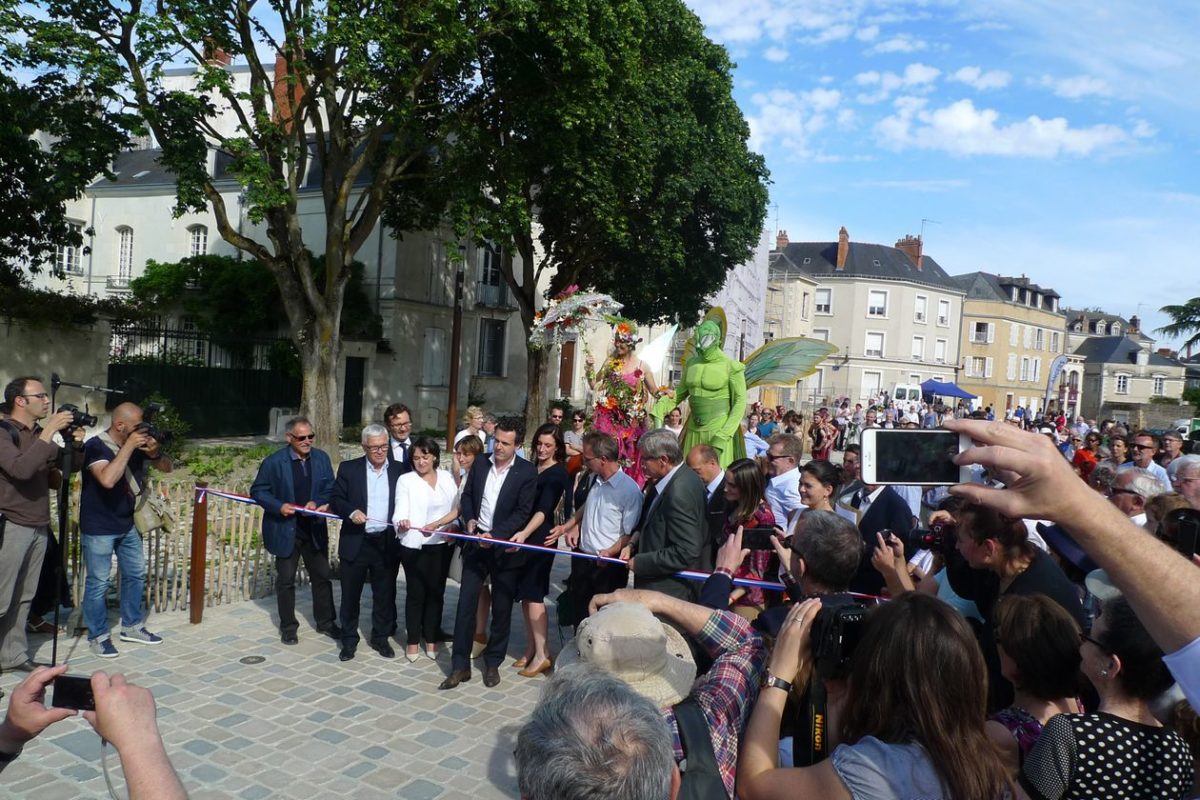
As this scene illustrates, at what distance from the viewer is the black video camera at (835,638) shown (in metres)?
2.29

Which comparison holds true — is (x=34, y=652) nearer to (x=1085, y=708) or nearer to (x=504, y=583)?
(x=504, y=583)

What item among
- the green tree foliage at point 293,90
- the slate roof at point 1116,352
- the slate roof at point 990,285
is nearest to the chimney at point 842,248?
the slate roof at point 990,285

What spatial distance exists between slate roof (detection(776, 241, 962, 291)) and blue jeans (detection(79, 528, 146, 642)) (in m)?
61.3

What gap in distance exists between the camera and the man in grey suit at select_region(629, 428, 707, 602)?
5.06 m

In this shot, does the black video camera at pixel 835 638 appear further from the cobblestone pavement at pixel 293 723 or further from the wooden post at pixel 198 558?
the wooden post at pixel 198 558

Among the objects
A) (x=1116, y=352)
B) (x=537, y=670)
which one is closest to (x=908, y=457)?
(x=537, y=670)

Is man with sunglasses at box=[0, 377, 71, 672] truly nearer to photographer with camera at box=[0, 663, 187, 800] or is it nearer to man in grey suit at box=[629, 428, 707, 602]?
man in grey suit at box=[629, 428, 707, 602]

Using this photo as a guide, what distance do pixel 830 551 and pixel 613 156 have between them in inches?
695

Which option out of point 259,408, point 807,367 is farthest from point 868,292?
point 807,367

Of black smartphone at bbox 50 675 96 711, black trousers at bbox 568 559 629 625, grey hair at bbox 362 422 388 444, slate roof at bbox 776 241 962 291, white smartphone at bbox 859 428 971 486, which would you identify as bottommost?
black trousers at bbox 568 559 629 625

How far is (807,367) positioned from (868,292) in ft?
186

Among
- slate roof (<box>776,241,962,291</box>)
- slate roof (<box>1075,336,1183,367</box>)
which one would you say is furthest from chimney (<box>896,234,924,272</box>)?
slate roof (<box>1075,336,1183,367</box>)

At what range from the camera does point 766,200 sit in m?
27.3

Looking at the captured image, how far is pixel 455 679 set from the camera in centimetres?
625
